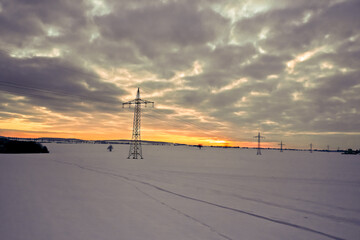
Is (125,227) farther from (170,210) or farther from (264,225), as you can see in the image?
(264,225)

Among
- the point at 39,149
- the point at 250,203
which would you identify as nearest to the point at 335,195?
the point at 250,203

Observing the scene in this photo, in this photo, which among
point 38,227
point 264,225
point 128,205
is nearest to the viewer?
point 38,227

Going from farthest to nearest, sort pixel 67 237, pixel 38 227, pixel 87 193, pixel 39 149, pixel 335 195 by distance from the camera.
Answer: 1. pixel 39 149
2. pixel 335 195
3. pixel 87 193
4. pixel 38 227
5. pixel 67 237

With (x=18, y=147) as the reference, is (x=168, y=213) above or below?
above

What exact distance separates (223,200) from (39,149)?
56635 mm

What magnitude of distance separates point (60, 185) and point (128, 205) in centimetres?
700

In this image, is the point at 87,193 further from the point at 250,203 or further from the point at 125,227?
the point at 250,203

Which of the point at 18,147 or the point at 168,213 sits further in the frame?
the point at 18,147

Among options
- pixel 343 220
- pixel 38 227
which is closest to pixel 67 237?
pixel 38 227

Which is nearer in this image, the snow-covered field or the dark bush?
the snow-covered field

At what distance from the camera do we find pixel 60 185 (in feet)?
48.5

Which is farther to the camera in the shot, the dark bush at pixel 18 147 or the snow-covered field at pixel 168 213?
the dark bush at pixel 18 147

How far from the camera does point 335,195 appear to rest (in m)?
14.6

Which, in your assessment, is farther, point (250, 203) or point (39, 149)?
point (39, 149)
